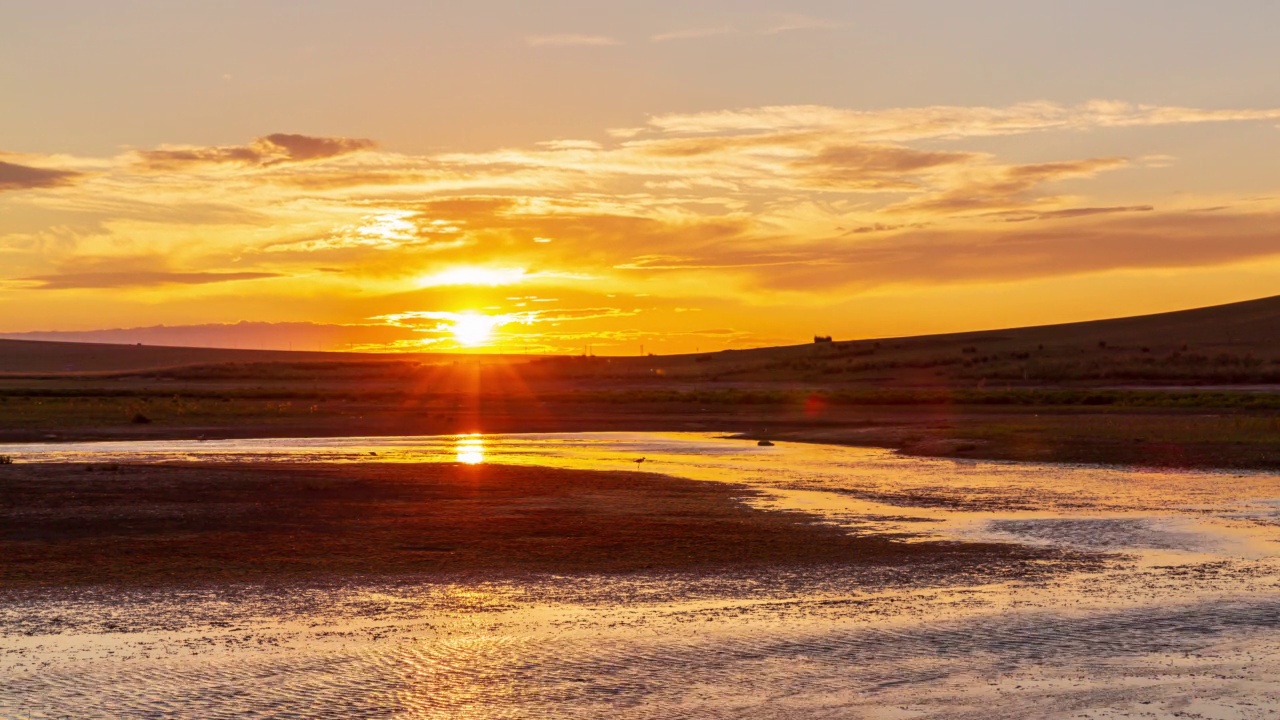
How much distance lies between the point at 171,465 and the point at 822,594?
2358 cm

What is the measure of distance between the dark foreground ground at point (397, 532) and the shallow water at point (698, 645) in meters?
1.21

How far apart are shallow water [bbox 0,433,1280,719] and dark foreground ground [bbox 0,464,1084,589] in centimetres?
121

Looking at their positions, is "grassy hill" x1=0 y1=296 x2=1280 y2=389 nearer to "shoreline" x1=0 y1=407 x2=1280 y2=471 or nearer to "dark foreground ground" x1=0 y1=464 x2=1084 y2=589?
"shoreline" x1=0 y1=407 x2=1280 y2=471

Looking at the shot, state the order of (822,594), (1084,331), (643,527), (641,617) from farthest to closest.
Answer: (1084,331)
(643,527)
(822,594)
(641,617)

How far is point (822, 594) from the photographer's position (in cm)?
1574

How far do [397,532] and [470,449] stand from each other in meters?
22.0

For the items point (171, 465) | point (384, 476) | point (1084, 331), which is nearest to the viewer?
point (384, 476)

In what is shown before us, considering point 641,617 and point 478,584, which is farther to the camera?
point 478,584

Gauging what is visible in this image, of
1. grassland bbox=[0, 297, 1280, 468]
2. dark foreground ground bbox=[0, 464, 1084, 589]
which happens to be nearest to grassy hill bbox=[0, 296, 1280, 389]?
grassland bbox=[0, 297, 1280, 468]

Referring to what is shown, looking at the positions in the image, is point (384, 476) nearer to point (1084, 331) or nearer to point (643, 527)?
point (643, 527)

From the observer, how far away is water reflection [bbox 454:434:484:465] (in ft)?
123

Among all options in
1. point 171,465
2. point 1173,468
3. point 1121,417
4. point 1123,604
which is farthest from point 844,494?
point 1121,417

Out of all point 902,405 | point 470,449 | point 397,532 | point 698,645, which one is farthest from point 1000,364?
point 698,645

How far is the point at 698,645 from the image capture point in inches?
508
